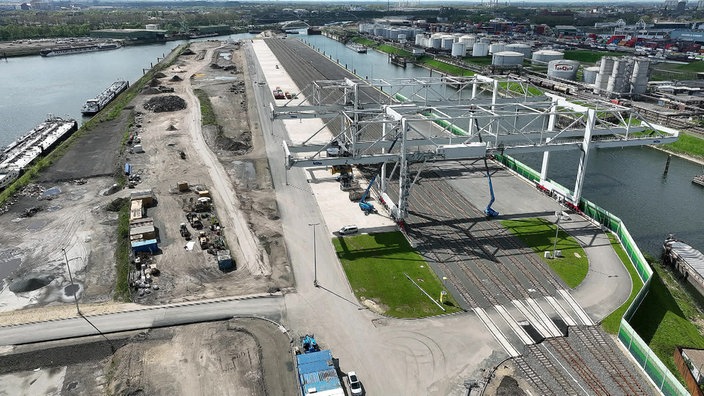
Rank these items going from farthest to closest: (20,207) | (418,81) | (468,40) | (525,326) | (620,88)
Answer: (468,40) < (620,88) < (418,81) < (20,207) < (525,326)

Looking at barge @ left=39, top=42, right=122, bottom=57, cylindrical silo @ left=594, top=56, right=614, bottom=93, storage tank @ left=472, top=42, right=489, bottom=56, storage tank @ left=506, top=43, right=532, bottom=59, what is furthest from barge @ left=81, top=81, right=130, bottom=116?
storage tank @ left=506, top=43, right=532, bottom=59

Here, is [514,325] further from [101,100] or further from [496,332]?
[101,100]

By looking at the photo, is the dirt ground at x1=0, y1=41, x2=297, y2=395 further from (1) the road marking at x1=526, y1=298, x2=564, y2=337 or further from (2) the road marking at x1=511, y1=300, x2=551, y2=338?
(1) the road marking at x1=526, y1=298, x2=564, y2=337

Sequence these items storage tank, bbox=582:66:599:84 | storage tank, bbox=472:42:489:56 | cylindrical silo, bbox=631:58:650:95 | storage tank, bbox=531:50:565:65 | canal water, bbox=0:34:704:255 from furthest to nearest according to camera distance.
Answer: storage tank, bbox=472:42:489:56 < storage tank, bbox=531:50:565:65 < storage tank, bbox=582:66:599:84 < cylindrical silo, bbox=631:58:650:95 < canal water, bbox=0:34:704:255

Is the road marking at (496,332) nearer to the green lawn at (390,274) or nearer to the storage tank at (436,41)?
the green lawn at (390,274)

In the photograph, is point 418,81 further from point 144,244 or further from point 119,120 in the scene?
point 119,120

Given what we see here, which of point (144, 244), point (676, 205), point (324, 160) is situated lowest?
point (676, 205)

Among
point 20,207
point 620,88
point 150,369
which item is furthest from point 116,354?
point 620,88
